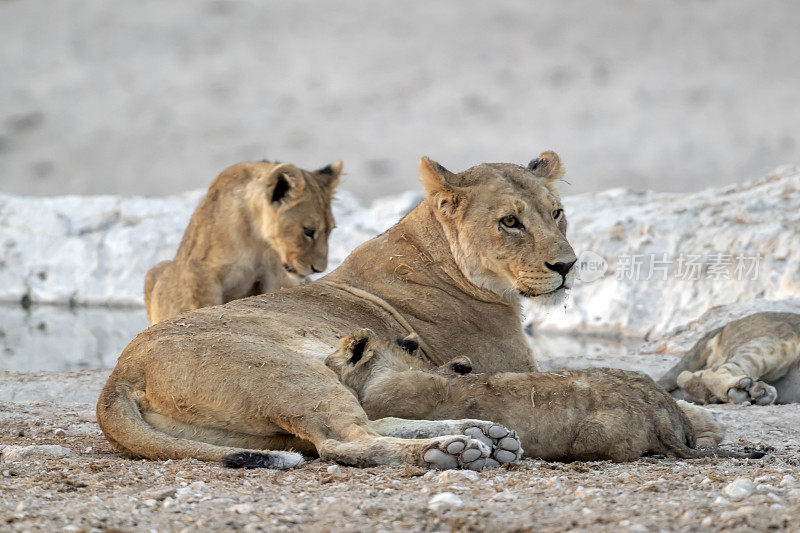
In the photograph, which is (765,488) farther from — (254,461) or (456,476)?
(254,461)

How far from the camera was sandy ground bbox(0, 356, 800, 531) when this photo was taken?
2.35m

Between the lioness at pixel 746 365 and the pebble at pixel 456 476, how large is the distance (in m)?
4.88

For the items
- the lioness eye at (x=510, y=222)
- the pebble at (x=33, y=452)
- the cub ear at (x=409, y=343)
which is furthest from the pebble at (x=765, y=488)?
the pebble at (x=33, y=452)

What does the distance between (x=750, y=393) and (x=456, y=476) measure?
16.4 feet

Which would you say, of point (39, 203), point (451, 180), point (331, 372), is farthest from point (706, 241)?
point (39, 203)

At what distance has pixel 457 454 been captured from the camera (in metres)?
3.26

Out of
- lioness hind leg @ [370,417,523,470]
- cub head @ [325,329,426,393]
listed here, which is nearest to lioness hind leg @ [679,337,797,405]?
cub head @ [325,329,426,393]

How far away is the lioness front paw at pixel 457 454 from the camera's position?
3.25 metres

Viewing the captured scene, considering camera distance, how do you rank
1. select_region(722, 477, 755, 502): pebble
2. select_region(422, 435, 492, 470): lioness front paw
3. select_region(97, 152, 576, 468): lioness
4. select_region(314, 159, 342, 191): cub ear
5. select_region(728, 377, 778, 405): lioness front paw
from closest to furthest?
1. select_region(722, 477, 755, 502): pebble
2. select_region(422, 435, 492, 470): lioness front paw
3. select_region(97, 152, 576, 468): lioness
4. select_region(728, 377, 778, 405): lioness front paw
5. select_region(314, 159, 342, 191): cub ear

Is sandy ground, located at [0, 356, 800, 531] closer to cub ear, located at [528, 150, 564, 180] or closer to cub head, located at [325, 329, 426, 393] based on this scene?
cub head, located at [325, 329, 426, 393]

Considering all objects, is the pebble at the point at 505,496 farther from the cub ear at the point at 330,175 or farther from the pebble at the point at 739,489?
the cub ear at the point at 330,175

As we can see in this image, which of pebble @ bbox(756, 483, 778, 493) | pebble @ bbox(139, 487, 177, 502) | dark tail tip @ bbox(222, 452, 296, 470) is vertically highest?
pebble @ bbox(756, 483, 778, 493)

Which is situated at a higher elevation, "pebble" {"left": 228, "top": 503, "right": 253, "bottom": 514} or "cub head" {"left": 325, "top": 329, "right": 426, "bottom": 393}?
"cub head" {"left": 325, "top": 329, "right": 426, "bottom": 393}

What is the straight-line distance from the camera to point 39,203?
127 feet
